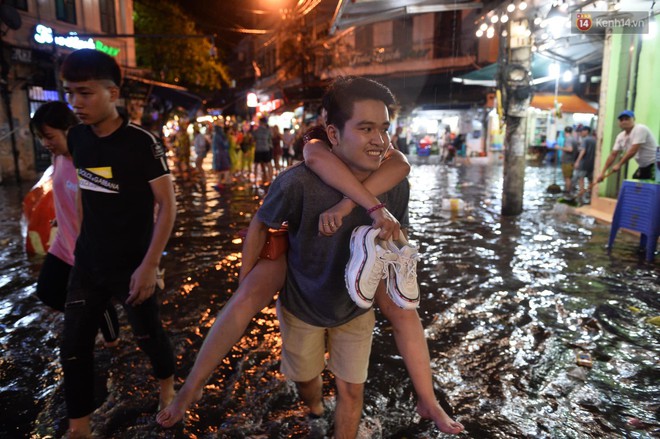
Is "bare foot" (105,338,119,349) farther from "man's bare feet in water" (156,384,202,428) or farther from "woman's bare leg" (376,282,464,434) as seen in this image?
"woman's bare leg" (376,282,464,434)

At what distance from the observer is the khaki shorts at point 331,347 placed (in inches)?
91.9

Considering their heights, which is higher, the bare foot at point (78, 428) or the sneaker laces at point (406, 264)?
the sneaker laces at point (406, 264)

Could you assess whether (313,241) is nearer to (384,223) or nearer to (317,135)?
(384,223)

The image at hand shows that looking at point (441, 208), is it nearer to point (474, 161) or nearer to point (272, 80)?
point (474, 161)

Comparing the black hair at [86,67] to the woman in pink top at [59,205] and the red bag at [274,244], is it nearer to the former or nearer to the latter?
the woman in pink top at [59,205]

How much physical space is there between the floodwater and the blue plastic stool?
1.04ft

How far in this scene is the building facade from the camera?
1662 centimetres

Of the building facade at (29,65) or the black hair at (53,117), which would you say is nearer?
the black hair at (53,117)

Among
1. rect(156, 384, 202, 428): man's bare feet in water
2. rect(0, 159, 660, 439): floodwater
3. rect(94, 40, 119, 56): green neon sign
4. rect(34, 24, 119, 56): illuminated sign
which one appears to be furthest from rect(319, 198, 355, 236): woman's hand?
rect(94, 40, 119, 56): green neon sign

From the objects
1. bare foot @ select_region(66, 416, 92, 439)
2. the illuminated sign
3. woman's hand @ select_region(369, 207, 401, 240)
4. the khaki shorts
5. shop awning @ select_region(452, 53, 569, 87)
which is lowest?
bare foot @ select_region(66, 416, 92, 439)

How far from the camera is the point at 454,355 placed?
3.68m

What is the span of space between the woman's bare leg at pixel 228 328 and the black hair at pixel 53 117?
188 cm

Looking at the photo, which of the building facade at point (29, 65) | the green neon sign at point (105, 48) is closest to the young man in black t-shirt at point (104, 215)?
the building facade at point (29, 65)

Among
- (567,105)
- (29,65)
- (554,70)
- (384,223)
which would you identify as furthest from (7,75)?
(567,105)
